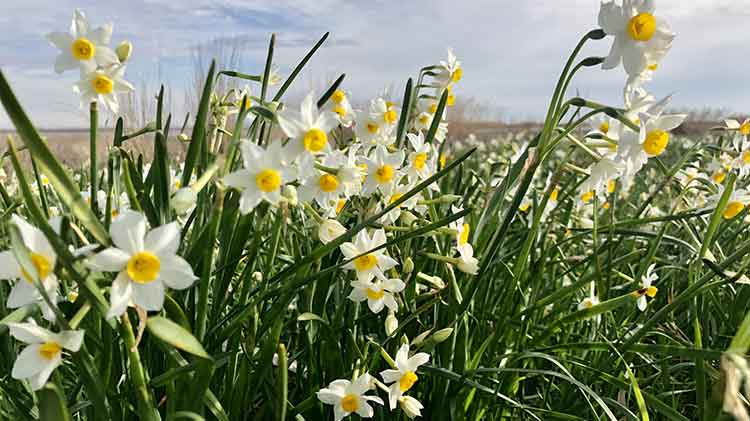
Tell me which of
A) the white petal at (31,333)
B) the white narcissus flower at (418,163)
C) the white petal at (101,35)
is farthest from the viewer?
the white narcissus flower at (418,163)

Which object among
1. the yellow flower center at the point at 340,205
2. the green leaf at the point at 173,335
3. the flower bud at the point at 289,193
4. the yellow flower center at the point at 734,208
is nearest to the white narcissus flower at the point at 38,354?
the green leaf at the point at 173,335

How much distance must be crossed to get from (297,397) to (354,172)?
0.70 meters

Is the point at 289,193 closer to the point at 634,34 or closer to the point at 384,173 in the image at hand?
the point at 384,173

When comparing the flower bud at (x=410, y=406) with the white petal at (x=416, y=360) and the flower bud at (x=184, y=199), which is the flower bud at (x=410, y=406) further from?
the flower bud at (x=184, y=199)

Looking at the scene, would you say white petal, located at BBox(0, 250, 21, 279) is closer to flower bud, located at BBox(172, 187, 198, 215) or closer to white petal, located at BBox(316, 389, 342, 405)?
flower bud, located at BBox(172, 187, 198, 215)

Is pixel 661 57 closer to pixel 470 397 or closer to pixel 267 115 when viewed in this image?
pixel 267 115

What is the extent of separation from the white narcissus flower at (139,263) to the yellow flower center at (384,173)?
25.7 inches

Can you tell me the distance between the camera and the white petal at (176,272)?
2.68ft

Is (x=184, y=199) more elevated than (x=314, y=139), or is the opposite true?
(x=314, y=139)

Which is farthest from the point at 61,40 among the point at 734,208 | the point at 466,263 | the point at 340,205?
the point at 734,208

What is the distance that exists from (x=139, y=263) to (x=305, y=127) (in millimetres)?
308

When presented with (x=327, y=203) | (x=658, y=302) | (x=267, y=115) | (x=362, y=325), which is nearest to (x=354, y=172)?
(x=327, y=203)

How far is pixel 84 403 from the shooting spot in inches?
47.3

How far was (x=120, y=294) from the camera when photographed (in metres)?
0.80
